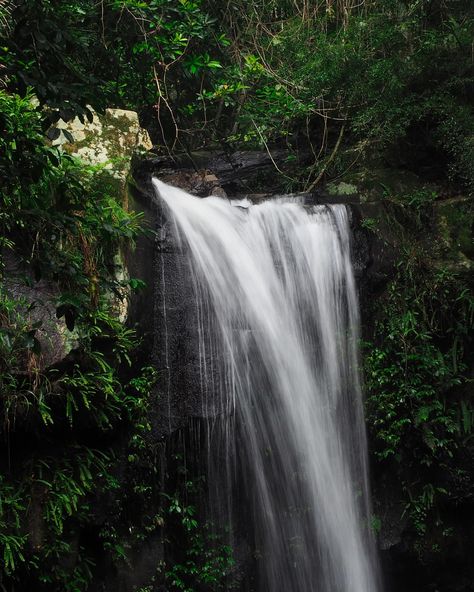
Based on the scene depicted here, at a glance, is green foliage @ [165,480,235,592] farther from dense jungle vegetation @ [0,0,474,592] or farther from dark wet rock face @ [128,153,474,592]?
dark wet rock face @ [128,153,474,592]

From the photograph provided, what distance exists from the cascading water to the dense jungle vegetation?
389 millimetres

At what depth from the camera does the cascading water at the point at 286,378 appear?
5.80 metres

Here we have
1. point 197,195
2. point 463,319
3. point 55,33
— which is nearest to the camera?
point 55,33

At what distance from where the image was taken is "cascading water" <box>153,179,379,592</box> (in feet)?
19.0

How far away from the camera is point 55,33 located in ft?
12.7

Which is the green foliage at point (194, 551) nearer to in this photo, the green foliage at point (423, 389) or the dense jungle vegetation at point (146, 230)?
the dense jungle vegetation at point (146, 230)

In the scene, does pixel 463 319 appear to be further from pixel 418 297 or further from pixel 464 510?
pixel 464 510

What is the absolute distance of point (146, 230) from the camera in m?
5.39

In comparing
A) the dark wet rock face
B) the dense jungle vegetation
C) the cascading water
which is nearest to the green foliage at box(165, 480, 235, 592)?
the dense jungle vegetation

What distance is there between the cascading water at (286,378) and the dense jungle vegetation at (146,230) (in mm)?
389

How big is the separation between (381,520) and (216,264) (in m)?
3.00

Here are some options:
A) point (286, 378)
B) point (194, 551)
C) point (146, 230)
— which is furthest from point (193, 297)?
point (194, 551)

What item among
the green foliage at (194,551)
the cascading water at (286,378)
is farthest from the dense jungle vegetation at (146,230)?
the cascading water at (286,378)

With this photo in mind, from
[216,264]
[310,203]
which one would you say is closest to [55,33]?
[216,264]
